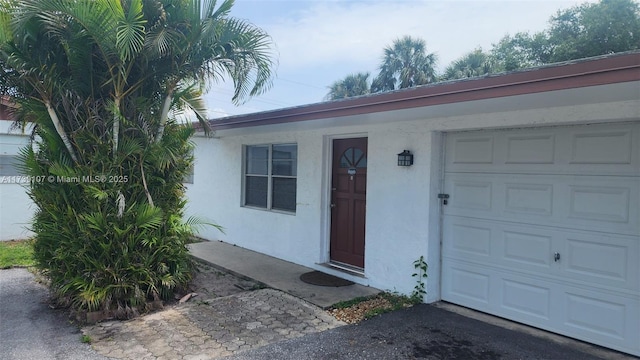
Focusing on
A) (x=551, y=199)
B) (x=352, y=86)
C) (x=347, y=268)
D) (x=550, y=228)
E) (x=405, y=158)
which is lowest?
(x=347, y=268)

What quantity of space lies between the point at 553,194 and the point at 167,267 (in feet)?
14.5

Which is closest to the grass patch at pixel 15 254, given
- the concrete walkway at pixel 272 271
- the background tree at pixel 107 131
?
the background tree at pixel 107 131

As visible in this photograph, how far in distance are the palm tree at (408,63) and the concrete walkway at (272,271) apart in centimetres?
1563

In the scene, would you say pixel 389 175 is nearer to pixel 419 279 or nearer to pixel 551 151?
pixel 419 279

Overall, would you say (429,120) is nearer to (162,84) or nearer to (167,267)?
(162,84)

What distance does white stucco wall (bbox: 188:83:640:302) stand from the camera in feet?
12.7

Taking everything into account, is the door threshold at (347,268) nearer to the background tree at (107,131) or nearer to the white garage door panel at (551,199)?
the white garage door panel at (551,199)

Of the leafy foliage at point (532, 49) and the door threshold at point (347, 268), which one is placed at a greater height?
the leafy foliage at point (532, 49)

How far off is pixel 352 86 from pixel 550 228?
20138 millimetres

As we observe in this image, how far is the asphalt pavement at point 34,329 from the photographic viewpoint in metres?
3.62

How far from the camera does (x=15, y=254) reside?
24.7 ft

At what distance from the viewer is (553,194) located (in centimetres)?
416

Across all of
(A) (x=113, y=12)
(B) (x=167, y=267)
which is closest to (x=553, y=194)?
Result: (B) (x=167, y=267)

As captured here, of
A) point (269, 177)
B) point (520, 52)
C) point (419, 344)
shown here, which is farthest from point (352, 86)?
point (419, 344)
